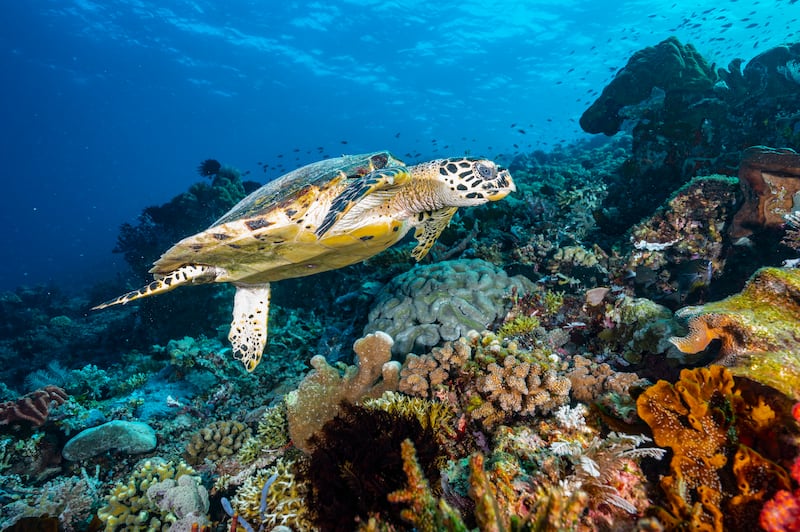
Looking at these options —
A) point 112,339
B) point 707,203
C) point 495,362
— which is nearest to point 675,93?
point 707,203

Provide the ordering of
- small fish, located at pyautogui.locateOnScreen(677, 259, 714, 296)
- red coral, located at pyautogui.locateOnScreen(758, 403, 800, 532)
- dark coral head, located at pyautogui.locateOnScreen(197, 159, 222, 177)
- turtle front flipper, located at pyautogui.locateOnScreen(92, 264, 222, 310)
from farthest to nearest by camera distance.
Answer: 1. dark coral head, located at pyautogui.locateOnScreen(197, 159, 222, 177)
2. turtle front flipper, located at pyautogui.locateOnScreen(92, 264, 222, 310)
3. small fish, located at pyautogui.locateOnScreen(677, 259, 714, 296)
4. red coral, located at pyautogui.locateOnScreen(758, 403, 800, 532)

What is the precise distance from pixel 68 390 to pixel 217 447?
19.3 feet

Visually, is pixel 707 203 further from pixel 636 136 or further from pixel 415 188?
pixel 636 136

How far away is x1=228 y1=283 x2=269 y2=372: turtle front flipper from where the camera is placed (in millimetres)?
5027

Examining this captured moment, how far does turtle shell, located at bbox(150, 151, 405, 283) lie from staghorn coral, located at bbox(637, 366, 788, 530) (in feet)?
→ 10.2

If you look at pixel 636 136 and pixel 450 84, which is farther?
pixel 450 84

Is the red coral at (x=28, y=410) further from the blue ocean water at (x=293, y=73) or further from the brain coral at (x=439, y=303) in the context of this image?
the blue ocean water at (x=293, y=73)

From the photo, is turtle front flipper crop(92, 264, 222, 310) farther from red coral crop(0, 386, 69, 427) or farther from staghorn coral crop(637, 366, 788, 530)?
staghorn coral crop(637, 366, 788, 530)

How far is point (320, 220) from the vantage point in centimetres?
399

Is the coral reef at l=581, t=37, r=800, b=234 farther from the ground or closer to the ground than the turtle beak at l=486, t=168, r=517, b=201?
farther from the ground

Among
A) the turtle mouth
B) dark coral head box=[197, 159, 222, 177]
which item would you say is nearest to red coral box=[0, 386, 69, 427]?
the turtle mouth

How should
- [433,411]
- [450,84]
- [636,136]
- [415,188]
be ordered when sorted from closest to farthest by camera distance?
[433,411]
[415,188]
[636,136]
[450,84]

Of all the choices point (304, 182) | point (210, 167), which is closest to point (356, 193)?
point (304, 182)

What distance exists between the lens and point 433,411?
8.99 ft
